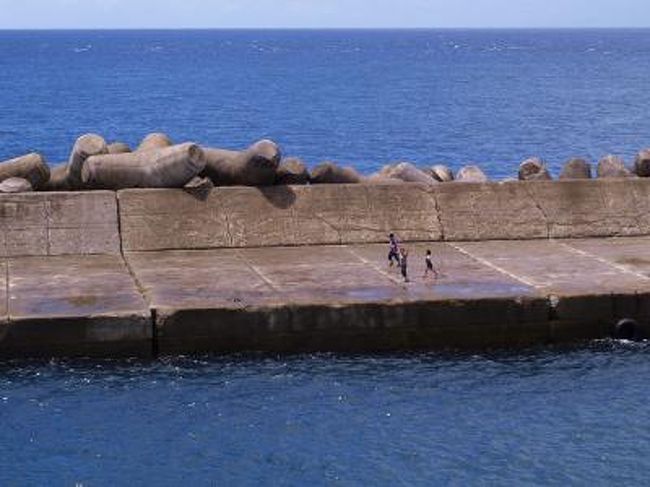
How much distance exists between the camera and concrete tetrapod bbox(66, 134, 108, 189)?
21.0m

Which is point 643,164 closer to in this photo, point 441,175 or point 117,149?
point 441,175

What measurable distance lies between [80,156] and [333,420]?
8276 mm

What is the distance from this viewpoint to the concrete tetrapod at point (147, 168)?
794 inches

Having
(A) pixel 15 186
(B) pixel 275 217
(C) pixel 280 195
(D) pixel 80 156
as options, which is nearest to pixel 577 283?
(B) pixel 275 217

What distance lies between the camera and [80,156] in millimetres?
21031

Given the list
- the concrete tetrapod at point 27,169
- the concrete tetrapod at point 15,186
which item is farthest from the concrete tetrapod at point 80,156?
the concrete tetrapod at point 15,186

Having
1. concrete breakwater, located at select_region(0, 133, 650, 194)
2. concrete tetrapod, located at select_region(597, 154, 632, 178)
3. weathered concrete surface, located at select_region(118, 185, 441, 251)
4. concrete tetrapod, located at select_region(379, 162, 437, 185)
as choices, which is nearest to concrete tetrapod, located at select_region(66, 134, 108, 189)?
concrete breakwater, located at select_region(0, 133, 650, 194)

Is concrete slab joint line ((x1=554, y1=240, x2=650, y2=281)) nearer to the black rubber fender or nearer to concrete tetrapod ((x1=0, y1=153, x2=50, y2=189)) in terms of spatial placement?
the black rubber fender

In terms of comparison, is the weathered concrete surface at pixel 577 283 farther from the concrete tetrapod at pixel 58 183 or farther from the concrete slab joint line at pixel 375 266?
the concrete tetrapod at pixel 58 183

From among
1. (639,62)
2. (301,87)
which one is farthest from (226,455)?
(639,62)

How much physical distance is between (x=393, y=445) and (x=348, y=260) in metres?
5.54

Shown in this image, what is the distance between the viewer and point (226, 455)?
43.9 ft

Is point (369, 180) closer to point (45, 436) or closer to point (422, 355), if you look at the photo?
point (422, 355)

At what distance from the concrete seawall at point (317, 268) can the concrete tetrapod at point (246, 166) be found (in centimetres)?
26
